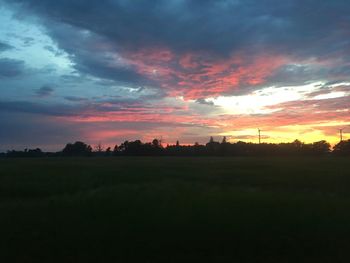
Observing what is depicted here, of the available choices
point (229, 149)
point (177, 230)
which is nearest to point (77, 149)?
point (229, 149)

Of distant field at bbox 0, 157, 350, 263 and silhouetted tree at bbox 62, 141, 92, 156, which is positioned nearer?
distant field at bbox 0, 157, 350, 263

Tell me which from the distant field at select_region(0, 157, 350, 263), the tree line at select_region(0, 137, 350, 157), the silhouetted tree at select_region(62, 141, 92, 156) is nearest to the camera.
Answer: the distant field at select_region(0, 157, 350, 263)

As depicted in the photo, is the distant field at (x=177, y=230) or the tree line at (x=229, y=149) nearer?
the distant field at (x=177, y=230)

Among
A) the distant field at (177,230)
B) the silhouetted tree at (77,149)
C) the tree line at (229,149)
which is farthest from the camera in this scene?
the silhouetted tree at (77,149)

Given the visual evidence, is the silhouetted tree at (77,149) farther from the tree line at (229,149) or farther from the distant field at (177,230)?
the distant field at (177,230)

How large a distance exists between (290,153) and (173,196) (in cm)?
10488

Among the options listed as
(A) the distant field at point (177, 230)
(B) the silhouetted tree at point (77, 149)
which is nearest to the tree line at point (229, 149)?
(B) the silhouetted tree at point (77, 149)

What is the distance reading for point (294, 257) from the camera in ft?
37.0

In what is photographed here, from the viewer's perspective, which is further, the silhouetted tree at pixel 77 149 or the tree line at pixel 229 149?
the silhouetted tree at pixel 77 149

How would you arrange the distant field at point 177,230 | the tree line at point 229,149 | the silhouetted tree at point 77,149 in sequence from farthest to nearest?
the silhouetted tree at point 77,149 → the tree line at point 229,149 → the distant field at point 177,230

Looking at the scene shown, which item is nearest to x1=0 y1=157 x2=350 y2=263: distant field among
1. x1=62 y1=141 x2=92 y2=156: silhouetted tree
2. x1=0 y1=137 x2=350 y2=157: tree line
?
x1=0 y1=137 x2=350 y2=157: tree line

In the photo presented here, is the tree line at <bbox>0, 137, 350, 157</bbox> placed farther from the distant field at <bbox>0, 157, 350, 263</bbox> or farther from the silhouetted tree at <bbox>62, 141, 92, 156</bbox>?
the distant field at <bbox>0, 157, 350, 263</bbox>

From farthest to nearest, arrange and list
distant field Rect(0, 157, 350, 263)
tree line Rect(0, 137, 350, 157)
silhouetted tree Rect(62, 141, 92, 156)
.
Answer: silhouetted tree Rect(62, 141, 92, 156) → tree line Rect(0, 137, 350, 157) → distant field Rect(0, 157, 350, 263)

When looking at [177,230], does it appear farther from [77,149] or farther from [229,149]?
[77,149]
